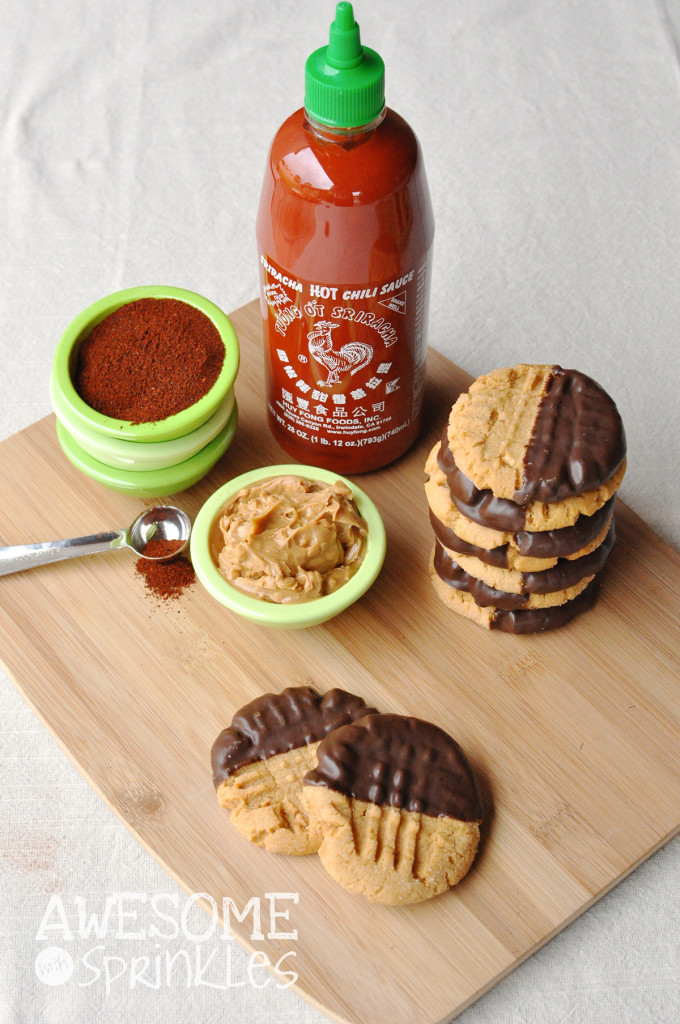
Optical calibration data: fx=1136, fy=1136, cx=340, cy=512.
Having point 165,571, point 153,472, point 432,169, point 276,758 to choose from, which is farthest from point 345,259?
point 432,169

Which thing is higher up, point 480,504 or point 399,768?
point 480,504

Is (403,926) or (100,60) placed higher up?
(100,60)

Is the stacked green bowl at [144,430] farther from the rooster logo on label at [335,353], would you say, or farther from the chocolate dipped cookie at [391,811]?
the chocolate dipped cookie at [391,811]

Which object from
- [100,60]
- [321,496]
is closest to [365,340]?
[321,496]

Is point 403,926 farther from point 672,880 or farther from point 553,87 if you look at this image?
point 553,87

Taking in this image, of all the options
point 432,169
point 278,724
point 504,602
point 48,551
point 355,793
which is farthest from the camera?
point 432,169

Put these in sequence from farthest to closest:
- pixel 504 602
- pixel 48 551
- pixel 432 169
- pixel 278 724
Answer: pixel 432 169, pixel 48 551, pixel 504 602, pixel 278 724

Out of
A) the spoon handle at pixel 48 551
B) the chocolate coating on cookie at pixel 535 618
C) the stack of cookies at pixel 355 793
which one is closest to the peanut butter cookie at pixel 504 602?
the chocolate coating on cookie at pixel 535 618

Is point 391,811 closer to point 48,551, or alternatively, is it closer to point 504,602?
point 504,602
